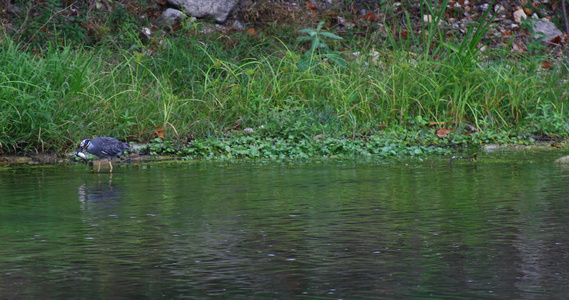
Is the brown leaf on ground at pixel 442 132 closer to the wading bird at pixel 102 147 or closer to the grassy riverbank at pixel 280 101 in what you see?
the grassy riverbank at pixel 280 101

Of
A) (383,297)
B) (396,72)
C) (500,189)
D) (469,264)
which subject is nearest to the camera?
(383,297)

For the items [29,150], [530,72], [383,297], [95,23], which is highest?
[95,23]

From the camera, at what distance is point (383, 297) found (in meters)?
3.20

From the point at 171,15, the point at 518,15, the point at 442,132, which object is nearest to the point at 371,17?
the point at 518,15

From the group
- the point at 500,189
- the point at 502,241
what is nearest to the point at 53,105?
the point at 500,189

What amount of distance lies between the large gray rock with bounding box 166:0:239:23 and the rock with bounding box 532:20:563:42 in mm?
5953

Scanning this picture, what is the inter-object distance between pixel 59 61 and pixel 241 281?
7.39 metres

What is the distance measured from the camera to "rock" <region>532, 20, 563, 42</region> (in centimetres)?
1525

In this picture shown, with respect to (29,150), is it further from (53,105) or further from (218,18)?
(218,18)

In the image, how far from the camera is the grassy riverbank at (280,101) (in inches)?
374

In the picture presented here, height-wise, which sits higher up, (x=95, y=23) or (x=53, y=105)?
(x=95, y=23)

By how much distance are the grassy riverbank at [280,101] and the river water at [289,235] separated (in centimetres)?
199

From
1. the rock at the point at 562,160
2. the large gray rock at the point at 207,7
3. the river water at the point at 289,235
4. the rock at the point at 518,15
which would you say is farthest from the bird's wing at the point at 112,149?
the rock at the point at 518,15

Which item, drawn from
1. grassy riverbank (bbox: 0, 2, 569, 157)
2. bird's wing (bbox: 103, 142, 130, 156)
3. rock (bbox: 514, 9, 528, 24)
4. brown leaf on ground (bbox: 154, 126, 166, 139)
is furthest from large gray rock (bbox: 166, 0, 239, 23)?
bird's wing (bbox: 103, 142, 130, 156)
